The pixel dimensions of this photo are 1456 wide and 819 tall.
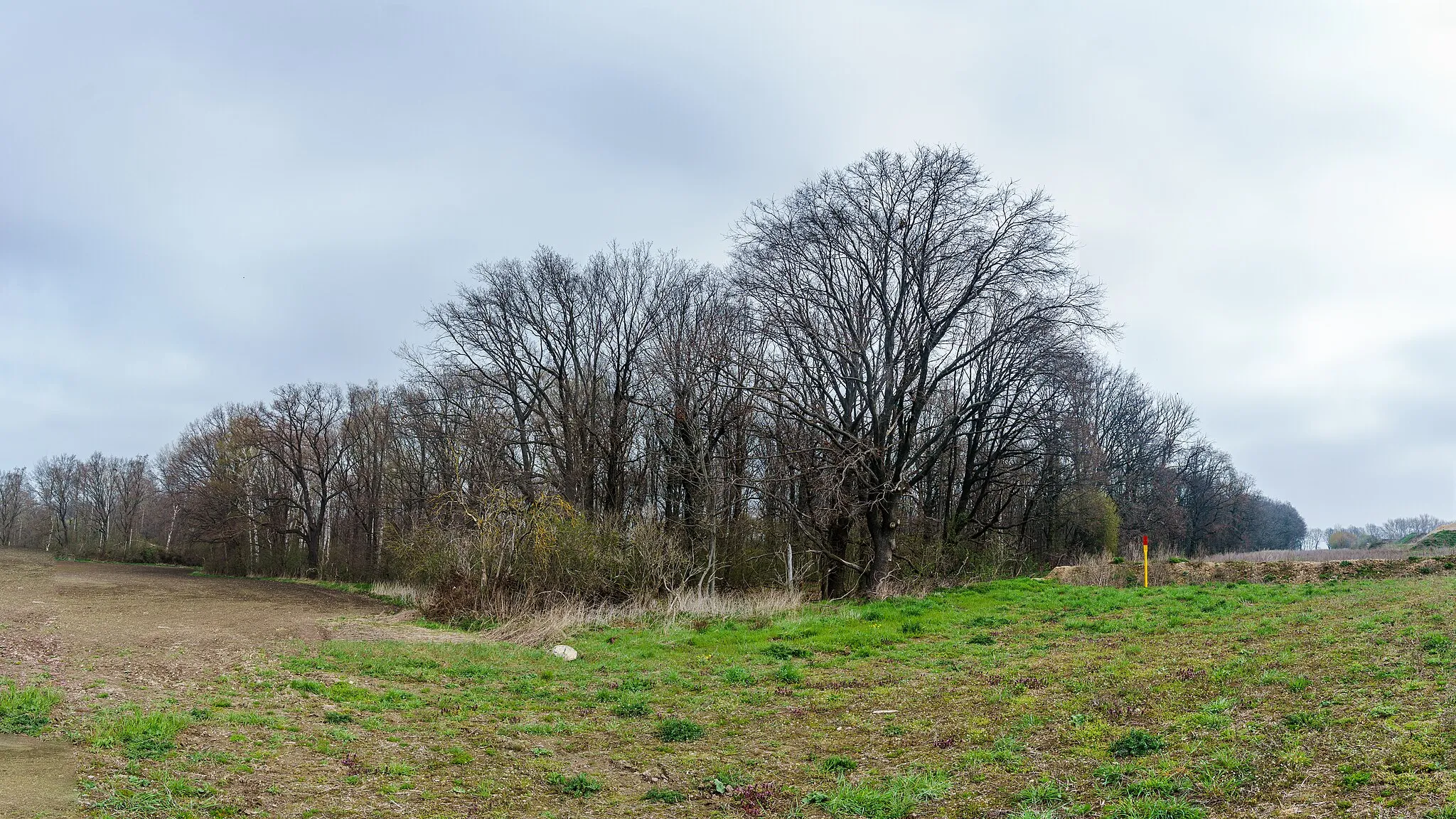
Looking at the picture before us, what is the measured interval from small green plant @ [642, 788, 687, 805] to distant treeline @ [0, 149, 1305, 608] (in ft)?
41.2

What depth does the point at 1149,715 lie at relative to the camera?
7.33 m

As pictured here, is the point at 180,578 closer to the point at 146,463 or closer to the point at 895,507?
the point at 895,507

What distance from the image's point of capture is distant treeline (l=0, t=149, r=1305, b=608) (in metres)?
20.9

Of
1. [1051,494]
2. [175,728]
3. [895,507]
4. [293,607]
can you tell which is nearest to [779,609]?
[895,507]

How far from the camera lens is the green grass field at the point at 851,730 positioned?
18.5 feet

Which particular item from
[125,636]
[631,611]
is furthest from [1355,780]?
[125,636]

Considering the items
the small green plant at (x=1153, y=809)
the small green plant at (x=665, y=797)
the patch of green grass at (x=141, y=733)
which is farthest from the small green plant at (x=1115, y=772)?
the patch of green grass at (x=141, y=733)

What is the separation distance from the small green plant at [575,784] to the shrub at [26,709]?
4483 millimetres

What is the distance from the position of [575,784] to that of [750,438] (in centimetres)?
2070

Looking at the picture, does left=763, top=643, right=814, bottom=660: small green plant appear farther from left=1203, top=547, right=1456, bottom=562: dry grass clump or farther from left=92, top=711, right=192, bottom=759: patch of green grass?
left=1203, top=547, right=1456, bottom=562: dry grass clump

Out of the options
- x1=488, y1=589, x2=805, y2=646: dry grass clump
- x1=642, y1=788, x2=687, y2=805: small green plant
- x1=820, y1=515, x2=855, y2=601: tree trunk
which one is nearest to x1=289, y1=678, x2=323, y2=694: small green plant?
x1=488, y1=589, x2=805, y2=646: dry grass clump

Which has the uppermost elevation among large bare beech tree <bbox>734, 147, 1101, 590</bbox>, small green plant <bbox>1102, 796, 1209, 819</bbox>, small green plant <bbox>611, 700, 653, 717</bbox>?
large bare beech tree <bbox>734, 147, 1101, 590</bbox>

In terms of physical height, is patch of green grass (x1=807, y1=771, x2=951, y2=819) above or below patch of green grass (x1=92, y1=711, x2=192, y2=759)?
below

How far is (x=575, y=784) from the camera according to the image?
265 inches
